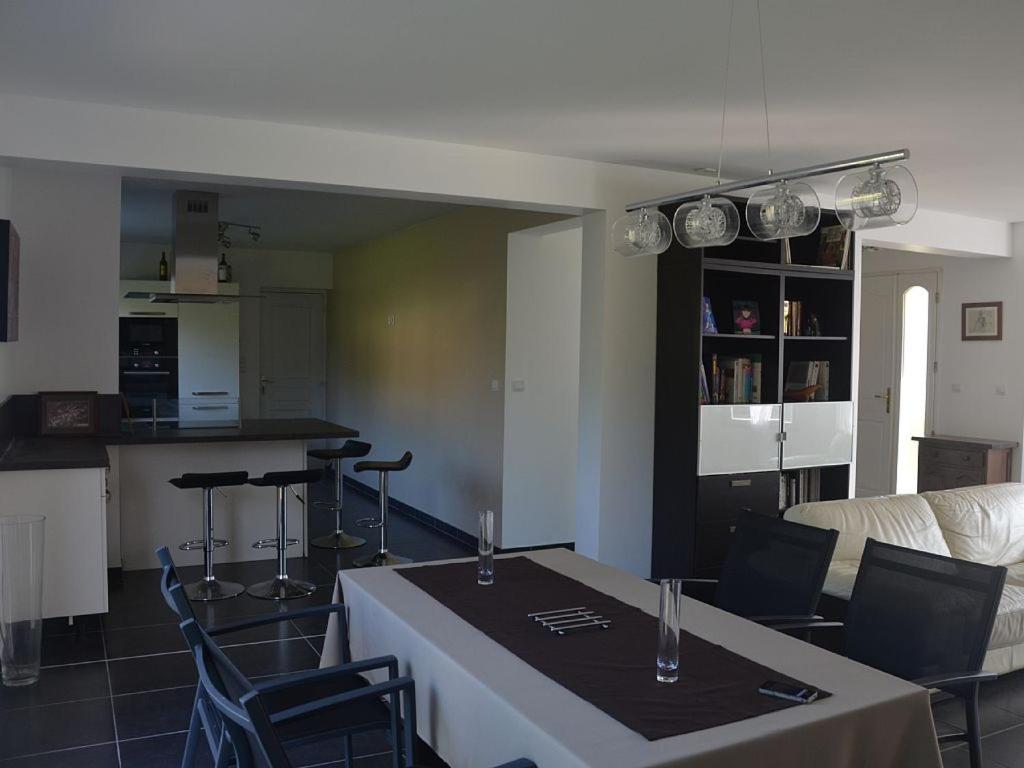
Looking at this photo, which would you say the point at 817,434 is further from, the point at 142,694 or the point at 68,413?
the point at 68,413

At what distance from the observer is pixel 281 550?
5.31 meters

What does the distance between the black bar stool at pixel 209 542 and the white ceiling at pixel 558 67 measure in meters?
2.02

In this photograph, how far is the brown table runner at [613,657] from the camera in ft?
6.30

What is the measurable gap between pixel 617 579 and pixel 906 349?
248 inches

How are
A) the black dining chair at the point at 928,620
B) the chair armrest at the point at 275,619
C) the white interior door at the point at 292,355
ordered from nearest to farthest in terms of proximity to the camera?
the black dining chair at the point at 928,620 < the chair armrest at the point at 275,619 < the white interior door at the point at 292,355

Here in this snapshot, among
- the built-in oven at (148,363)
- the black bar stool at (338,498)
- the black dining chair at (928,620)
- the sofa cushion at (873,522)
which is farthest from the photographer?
the built-in oven at (148,363)

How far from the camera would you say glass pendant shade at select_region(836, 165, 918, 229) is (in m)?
2.50

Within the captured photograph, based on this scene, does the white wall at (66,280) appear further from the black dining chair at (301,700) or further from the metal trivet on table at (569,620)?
the metal trivet on table at (569,620)

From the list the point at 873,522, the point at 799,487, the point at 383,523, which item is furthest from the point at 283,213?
the point at 873,522

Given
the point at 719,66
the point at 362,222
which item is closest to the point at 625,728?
the point at 719,66

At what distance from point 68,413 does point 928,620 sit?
4.56m

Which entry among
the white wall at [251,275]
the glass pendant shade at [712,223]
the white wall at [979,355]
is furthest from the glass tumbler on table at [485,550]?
the white wall at [251,275]

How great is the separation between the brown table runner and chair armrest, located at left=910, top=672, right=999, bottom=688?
21.1 inches

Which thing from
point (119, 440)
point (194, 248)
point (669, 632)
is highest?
point (194, 248)
